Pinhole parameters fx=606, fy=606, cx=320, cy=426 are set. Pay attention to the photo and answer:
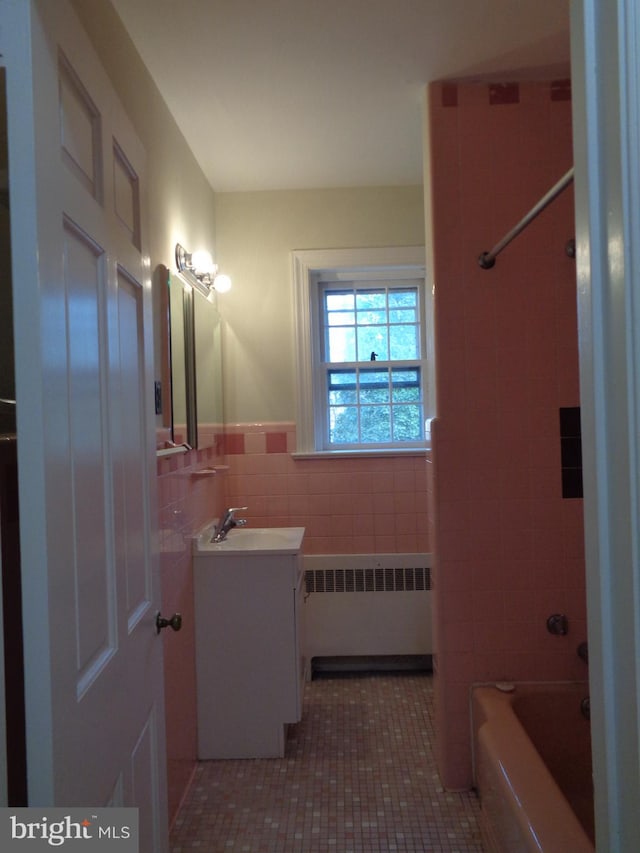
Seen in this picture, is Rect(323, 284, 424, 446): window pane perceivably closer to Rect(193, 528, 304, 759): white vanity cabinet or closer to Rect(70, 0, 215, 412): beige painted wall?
Rect(70, 0, 215, 412): beige painted wall

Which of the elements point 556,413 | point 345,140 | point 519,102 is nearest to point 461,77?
point 519,102

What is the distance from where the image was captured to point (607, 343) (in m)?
0.69

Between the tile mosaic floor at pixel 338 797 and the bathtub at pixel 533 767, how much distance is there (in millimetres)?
197

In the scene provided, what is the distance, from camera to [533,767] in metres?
1.76

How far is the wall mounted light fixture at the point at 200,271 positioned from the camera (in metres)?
2.56

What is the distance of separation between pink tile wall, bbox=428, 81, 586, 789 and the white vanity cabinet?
659mm

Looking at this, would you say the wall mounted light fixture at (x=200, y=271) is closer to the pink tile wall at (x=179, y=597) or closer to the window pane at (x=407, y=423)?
the pink tile wall at (x=179, y=597)

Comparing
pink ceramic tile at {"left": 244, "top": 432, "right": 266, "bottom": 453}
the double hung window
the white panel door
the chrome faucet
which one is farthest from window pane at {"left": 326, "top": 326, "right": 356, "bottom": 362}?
the white panel door

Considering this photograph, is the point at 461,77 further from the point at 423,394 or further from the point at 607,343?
the point at 607,343

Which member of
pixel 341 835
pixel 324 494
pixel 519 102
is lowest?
pixel 341 835

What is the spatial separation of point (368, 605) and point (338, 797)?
1.17 meters

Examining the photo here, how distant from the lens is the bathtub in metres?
1.51

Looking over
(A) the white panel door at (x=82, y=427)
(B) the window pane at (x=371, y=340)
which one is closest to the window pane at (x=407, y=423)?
(B) the window pane at (x=371, y=340)

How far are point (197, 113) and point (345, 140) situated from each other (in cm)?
70
